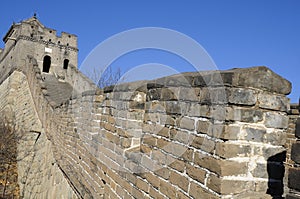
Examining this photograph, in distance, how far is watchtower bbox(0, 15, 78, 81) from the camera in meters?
21.9

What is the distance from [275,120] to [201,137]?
51 centimetres

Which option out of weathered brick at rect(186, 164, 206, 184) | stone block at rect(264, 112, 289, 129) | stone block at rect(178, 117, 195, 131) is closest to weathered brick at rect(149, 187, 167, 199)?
weathered brick at rect(186, 164, 206, 184)

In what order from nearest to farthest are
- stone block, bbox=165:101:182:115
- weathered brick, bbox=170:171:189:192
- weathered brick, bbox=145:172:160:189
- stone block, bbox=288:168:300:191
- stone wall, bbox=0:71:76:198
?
stone block, bbox=288:168:300:191 → weathered brick, bbox=170:171:189:192 → stone block, bbox=165:101:182:115 → weathered brick, bbox=145:172:160:189 → stone wall, bbox=0:71:76:198

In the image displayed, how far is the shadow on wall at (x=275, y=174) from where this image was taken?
1.83 meters

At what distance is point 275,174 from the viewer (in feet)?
6.14

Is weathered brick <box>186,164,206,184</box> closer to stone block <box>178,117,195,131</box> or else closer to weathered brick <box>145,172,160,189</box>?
stone block <box>178,117,195,131</box>

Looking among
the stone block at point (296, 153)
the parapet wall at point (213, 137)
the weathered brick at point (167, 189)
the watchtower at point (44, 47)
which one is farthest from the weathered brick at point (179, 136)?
the watchtower at point (44, 47)

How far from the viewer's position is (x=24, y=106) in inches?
583

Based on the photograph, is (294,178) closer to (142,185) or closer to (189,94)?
(189,94)

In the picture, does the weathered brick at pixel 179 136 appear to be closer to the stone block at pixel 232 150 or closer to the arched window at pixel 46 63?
Answer: the stone block at pixel 232 150

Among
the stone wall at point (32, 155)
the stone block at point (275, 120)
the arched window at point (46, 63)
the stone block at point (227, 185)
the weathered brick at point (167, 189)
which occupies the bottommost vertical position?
the stone wall at point (32, 155)

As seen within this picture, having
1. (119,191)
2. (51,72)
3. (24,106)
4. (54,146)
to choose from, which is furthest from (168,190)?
(51,72)

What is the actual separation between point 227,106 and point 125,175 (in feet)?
5.64

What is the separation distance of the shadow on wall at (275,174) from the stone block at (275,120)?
0.20m
